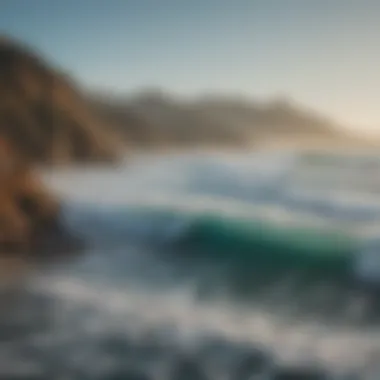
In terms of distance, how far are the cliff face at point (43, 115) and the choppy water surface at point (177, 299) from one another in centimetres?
7

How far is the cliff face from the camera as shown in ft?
6.15

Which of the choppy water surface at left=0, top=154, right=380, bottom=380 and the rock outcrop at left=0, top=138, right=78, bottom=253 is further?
Answer: the rock outcrop at left=0, top=138, right=78, bottom=253

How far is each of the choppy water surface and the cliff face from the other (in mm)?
74

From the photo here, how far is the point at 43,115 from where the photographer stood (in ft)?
6.24

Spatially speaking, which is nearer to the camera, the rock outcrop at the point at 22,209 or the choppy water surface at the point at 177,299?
the choppy water surface at the point at 177,299

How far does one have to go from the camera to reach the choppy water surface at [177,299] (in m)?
1.66

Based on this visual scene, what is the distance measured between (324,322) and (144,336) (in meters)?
0.49

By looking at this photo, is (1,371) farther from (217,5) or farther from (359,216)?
(217,5)

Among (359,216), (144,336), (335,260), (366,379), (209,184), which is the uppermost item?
(209,184)

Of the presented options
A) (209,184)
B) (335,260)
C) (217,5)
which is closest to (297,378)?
(335,260)

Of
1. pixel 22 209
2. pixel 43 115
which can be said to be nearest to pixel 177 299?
pixel 22 209

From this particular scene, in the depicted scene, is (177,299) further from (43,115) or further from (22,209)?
(43,115)

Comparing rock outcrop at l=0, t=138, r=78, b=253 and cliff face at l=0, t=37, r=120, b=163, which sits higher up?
cliff face at l=0, t=37, r=120, b=163

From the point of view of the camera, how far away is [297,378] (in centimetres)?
162
